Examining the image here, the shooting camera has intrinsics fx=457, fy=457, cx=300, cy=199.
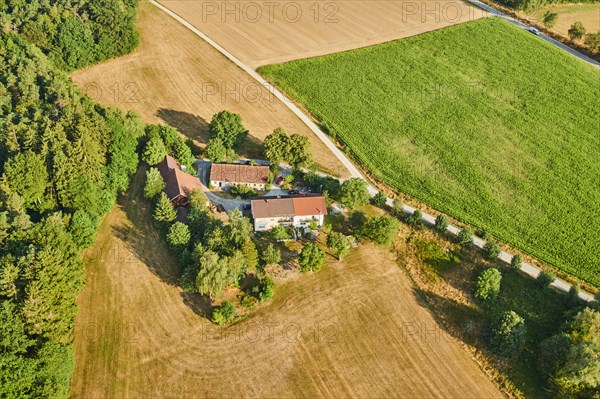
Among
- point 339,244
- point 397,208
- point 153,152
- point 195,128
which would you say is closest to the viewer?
point 339,244

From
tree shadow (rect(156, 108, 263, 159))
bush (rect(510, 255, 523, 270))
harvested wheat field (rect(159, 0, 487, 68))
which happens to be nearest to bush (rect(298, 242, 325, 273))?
tree shadow (rect(156, 108, 263, 159))

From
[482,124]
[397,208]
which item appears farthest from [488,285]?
[482,124]

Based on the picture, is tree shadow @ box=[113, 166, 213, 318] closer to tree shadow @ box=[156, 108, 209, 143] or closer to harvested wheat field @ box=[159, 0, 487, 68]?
tree shadow @ box=[156, 108, 209, 143]

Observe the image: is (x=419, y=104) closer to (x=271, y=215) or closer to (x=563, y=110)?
(x=563, y=110)

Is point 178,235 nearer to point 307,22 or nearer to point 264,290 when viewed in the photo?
point 264,290

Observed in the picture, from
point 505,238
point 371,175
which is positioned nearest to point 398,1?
point 371,175
